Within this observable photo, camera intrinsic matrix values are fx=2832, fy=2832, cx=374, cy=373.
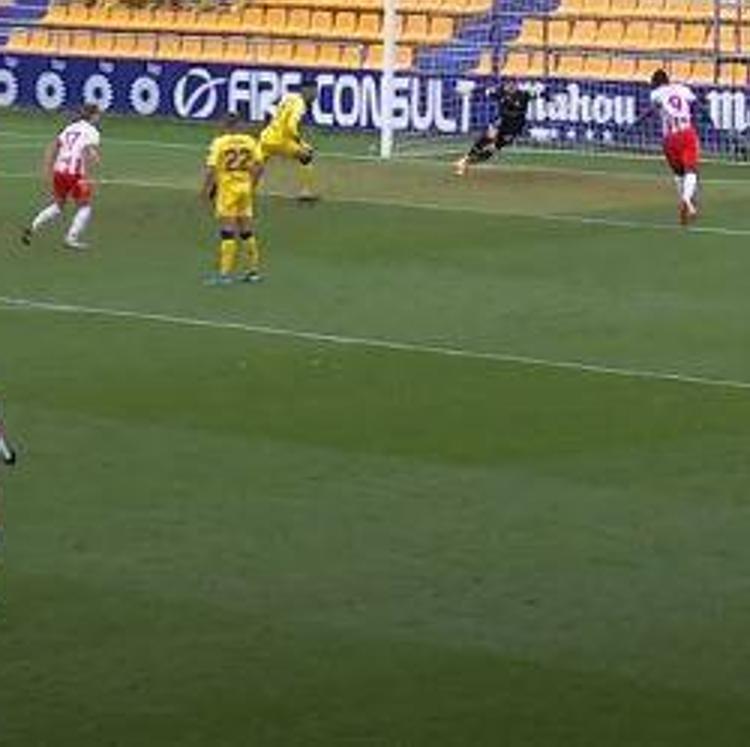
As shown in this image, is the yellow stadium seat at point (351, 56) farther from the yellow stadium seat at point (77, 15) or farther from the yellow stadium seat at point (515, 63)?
the yellow stadium seat at point (77, 15)

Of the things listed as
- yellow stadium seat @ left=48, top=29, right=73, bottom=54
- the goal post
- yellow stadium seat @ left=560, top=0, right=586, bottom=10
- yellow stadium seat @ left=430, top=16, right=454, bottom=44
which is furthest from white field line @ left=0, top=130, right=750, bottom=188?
yellow stadium seat @ left=48, top=29, right=73, bottom=54

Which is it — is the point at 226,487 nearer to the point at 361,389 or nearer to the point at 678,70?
the point at 361,389

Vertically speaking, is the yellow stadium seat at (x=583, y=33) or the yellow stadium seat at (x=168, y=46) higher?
the yellow stadium seat at (x=583, y=33)

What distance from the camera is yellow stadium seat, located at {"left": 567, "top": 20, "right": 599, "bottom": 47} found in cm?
4522

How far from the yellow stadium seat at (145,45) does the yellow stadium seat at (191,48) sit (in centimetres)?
55

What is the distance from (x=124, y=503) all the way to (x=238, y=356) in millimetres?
6155

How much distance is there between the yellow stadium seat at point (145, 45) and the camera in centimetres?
4894

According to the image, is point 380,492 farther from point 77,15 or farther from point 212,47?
point 77,15

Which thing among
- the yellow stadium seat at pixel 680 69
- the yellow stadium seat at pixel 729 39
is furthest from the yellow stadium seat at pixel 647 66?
the yellow stadium seat at pixel 729 39

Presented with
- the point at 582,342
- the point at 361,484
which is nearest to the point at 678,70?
the point at 582,342

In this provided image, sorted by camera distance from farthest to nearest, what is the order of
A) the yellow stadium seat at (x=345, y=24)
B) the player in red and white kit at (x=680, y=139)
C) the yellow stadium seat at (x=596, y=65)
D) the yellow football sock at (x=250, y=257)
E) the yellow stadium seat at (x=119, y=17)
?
A: the yellow stadium seat at (x=119, y=17) → the yellow stadium seat at (x=345, y=24) → the yellow stadium seat at (x=596, y=65) → the player in red and white kit at (x=680, y=139) → the yellow football sock at (x=250, y=257)

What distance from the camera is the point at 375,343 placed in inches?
920

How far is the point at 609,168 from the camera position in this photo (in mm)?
39906

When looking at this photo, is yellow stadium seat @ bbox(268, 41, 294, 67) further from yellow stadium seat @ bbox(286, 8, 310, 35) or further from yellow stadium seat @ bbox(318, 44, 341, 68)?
yellow stadium seat @ bbox(318, 44, 341, 68)
